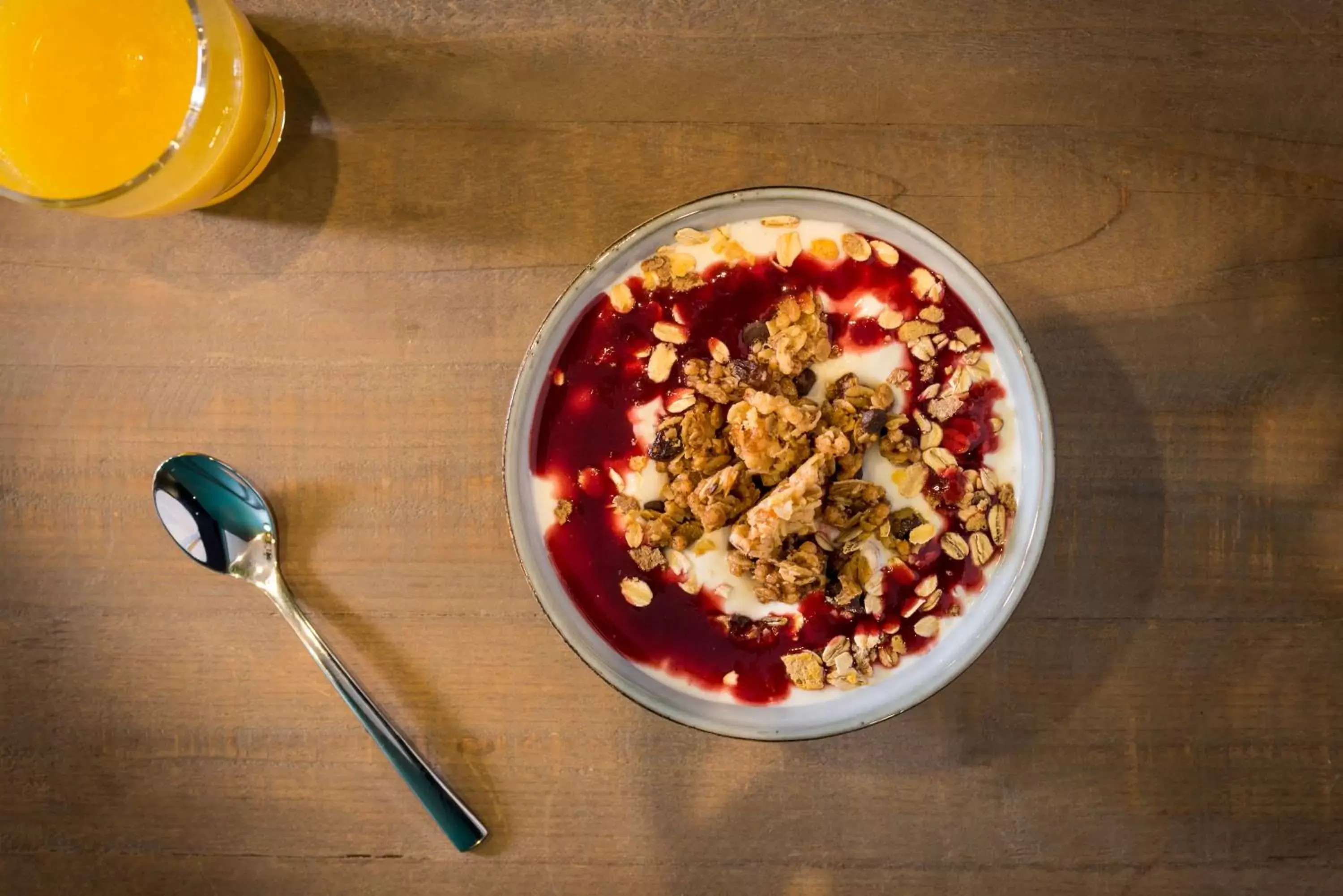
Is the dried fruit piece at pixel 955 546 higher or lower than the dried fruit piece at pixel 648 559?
higher

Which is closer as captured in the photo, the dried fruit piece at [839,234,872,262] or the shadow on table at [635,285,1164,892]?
the dried fruit piece at [839,234,872,262]

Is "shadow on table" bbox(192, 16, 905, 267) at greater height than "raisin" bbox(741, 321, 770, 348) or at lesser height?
greater

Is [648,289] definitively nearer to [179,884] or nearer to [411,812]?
[411,812]

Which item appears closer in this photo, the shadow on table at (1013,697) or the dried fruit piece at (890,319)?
the dried fruit piece at (890,319)

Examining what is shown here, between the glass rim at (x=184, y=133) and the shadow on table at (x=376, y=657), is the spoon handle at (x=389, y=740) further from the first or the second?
the glass rim at (x=184, y=133)

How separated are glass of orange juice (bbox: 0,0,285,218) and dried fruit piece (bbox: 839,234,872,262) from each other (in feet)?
2.08

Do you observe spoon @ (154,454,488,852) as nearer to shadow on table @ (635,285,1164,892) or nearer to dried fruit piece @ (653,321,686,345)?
shadow on table @ (635,285,1164,892)

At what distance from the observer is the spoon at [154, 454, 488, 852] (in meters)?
1.01

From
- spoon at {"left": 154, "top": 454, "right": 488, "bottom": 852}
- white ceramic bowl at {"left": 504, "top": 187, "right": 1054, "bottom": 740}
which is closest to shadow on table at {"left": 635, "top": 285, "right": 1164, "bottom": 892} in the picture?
white ceramic bowl at {"left": 504, "top": 187, "right": 1054, "bottom": 740}

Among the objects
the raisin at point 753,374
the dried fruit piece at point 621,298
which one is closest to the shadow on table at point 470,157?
the dried fruit piece at point 621,298

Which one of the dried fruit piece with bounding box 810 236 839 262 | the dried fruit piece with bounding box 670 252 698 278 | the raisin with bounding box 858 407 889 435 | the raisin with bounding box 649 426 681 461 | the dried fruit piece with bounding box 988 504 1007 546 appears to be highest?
the dried fruit piece with bounding box 810 236 839 262

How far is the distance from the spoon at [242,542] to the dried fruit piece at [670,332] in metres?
0.50

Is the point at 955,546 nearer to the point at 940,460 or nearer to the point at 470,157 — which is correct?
the point at 940,460

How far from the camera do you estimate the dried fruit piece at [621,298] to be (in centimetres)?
91
